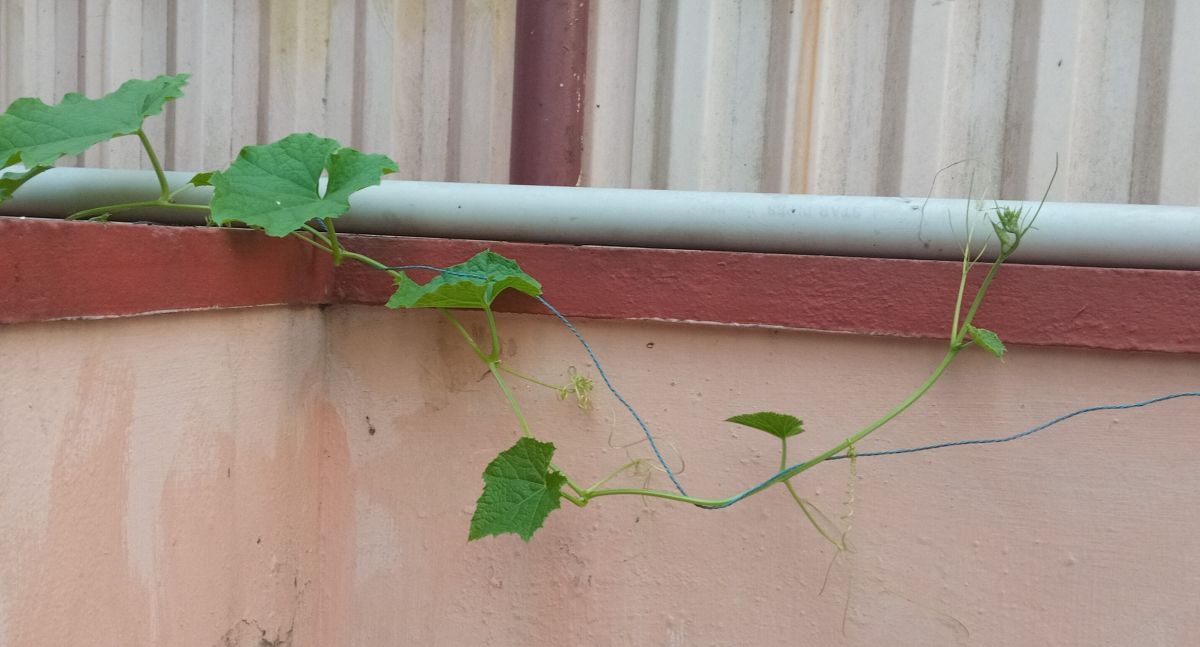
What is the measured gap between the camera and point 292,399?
139 cm

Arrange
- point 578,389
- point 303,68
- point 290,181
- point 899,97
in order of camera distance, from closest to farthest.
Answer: point 290,181 → point 578,389 → point 899,97 → point 303,68

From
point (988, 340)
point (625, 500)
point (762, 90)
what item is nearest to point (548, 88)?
point (762, 90)

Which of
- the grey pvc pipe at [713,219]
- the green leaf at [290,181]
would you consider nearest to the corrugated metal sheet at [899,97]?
the grey pvc pipe at [713,219]

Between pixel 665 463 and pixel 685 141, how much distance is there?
643 millimetres

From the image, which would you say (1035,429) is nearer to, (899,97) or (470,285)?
(899,97)

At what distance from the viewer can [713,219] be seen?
1.33 m

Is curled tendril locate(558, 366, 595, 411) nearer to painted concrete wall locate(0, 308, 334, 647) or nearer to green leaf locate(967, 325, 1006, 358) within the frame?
painted concrete wall locate(0, 308, 334, 647)

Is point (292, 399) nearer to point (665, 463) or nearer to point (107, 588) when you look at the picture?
point (107, 588)

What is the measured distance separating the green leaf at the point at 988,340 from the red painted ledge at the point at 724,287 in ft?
0.17

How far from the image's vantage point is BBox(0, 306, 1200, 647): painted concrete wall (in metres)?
1.20

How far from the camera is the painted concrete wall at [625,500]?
3.94 ft

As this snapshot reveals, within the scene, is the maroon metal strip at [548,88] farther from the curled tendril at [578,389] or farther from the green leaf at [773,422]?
the green leaf at [773,422]

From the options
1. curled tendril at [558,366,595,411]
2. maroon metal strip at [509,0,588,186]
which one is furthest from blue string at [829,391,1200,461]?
maroon metal strip at [509,0,588,186]

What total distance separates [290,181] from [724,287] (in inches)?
25.3
